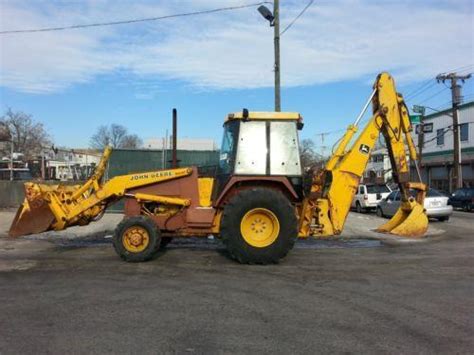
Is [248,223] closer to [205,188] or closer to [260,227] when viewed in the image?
[260,227]

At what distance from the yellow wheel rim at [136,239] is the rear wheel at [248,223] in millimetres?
1566

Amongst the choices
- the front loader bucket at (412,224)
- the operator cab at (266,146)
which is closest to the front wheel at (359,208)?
the front loader bucket at (412,224)

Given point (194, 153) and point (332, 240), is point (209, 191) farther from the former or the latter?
point (194, 153)

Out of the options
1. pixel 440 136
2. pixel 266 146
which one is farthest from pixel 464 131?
pixel 266 146

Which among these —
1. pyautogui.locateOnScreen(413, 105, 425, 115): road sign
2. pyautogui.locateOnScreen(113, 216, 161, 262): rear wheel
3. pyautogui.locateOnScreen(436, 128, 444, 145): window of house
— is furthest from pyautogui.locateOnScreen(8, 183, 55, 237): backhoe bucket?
pyautogui.locateOnScreen(436, 128, 444, 145): window of house

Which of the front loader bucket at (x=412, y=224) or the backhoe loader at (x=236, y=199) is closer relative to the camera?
the backhoe loader at (x=236, y=199)

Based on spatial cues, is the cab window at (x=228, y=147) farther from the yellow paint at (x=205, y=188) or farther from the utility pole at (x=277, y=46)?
the utility pole at (x=277, y=46)

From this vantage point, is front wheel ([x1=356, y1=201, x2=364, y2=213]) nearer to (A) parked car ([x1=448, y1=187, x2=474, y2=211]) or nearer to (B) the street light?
(A) parked car ([x1=448, y1=187, x2=474, y2=211])

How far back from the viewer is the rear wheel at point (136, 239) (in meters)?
10.7

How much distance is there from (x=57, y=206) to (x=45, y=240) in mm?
4329

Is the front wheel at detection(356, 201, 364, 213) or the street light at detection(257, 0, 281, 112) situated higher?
the street light at detection(257, 0, 281, 112)

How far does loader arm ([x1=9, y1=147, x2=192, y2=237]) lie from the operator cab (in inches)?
50.8

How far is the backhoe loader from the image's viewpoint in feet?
34.2

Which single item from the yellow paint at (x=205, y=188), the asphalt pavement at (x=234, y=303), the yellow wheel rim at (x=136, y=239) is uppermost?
the yellow paint at (x=205, y=188)
